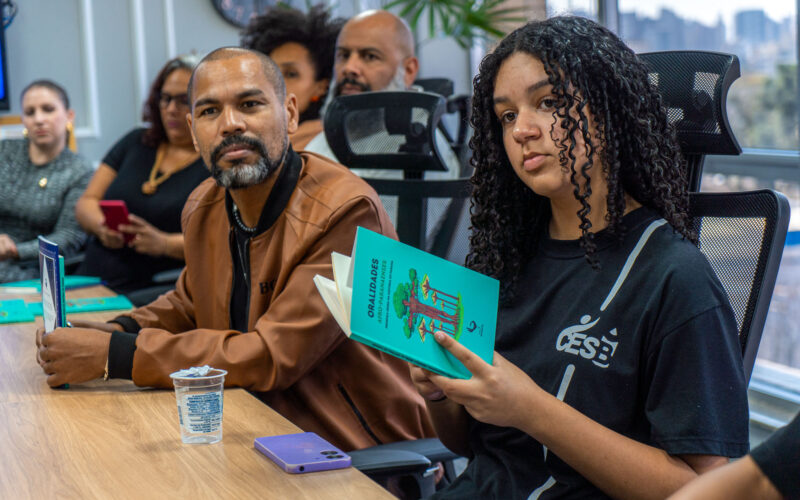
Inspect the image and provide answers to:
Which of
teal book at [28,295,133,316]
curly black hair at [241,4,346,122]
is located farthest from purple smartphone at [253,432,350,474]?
curly black hair at [241,4,346,122]

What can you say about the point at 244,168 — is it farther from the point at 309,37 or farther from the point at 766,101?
the point at 766,101

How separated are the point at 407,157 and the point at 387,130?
0.27ft

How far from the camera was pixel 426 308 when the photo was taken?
105 cm

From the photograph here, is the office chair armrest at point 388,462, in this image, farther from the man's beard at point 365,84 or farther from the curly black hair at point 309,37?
the curly black hair at point 309,37

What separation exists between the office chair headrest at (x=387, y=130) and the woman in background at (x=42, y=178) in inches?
77.9

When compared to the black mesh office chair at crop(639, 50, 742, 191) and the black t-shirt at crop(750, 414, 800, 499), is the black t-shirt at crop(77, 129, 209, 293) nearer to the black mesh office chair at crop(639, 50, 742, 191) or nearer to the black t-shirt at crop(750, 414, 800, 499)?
the black mesh office chair at crop(639, 50, 742, 191)

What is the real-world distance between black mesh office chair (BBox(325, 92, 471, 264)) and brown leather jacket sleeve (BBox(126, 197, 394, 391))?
44 centimetres

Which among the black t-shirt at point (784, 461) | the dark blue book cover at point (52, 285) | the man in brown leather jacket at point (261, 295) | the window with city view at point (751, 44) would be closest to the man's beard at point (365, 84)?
the window with city view at point (751, 44)

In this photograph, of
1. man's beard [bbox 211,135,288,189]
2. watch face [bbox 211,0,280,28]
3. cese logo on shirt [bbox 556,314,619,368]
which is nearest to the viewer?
cese logo on shirt [bbox 556,314,619,368]

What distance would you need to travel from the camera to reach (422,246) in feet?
6.92

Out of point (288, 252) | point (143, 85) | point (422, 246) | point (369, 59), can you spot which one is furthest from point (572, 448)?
point (143, 85)

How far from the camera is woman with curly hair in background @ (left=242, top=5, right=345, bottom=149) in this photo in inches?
138

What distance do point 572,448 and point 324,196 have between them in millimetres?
795

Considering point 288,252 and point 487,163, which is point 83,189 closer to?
point 288,252
